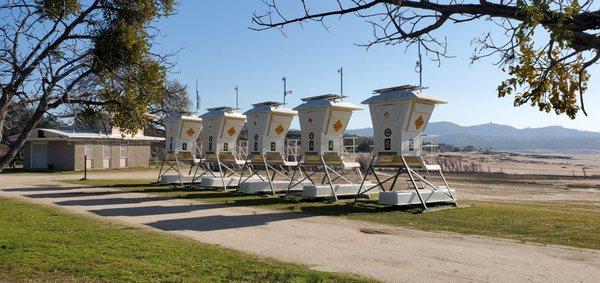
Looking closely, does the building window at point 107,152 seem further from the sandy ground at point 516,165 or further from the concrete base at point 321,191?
the concrete base at point 321,191

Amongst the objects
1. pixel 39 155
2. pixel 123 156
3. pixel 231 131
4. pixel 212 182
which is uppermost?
pixel 231 131

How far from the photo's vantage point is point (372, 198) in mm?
24438

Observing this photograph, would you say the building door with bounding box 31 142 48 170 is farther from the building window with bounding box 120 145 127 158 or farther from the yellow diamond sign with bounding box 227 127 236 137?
the yellow diamond sign with bounding box 227 127 236 137

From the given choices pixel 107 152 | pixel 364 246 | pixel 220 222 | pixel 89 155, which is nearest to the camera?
pixel 364 246

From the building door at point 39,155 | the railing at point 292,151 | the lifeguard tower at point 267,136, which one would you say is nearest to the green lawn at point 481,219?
the lifeguard tower at point 267,136

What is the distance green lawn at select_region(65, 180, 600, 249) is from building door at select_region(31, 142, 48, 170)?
30966 millimetres

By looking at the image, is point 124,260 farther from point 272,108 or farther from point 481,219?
point 272,108

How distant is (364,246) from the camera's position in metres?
12.7

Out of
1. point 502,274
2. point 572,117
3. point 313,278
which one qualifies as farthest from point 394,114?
point 572,117

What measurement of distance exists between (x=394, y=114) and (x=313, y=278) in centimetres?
1252

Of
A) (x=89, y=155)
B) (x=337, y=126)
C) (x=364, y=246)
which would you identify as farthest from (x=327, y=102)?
(x=89, y=155)

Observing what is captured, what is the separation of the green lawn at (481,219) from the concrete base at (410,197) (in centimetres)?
34

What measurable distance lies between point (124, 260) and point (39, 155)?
45.1m

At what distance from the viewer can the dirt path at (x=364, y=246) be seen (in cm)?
991
